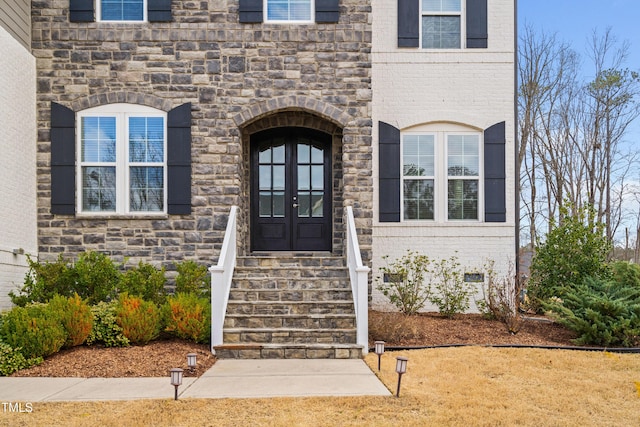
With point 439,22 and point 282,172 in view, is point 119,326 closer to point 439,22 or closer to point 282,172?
point 282,172

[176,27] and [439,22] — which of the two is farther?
[439,22]

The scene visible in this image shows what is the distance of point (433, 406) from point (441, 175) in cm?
587

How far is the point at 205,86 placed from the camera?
31.5ft

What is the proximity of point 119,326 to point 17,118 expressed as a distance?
365 centimetres

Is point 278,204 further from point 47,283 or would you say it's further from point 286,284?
point 47,283

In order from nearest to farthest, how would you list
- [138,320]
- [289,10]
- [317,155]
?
[138,320], [289,10], [317,155]

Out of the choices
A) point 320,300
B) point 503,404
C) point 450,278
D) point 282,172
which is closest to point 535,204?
point 450,278

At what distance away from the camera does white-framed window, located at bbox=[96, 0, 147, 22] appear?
969 centimetres

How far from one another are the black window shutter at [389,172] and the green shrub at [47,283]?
16.8 feet

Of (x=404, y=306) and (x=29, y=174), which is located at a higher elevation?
(x=29, y=174)

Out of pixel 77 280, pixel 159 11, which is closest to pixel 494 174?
pixel 159 11

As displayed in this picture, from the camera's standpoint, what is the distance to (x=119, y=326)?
7762 mm

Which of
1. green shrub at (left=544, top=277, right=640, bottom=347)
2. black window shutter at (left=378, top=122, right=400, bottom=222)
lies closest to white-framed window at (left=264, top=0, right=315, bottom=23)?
black window shutter at (left=378, top=122, right=400, bottom=222)

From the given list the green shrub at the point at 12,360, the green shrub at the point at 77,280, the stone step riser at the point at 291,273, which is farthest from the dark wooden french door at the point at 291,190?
the green shrub at the point at 12,360
